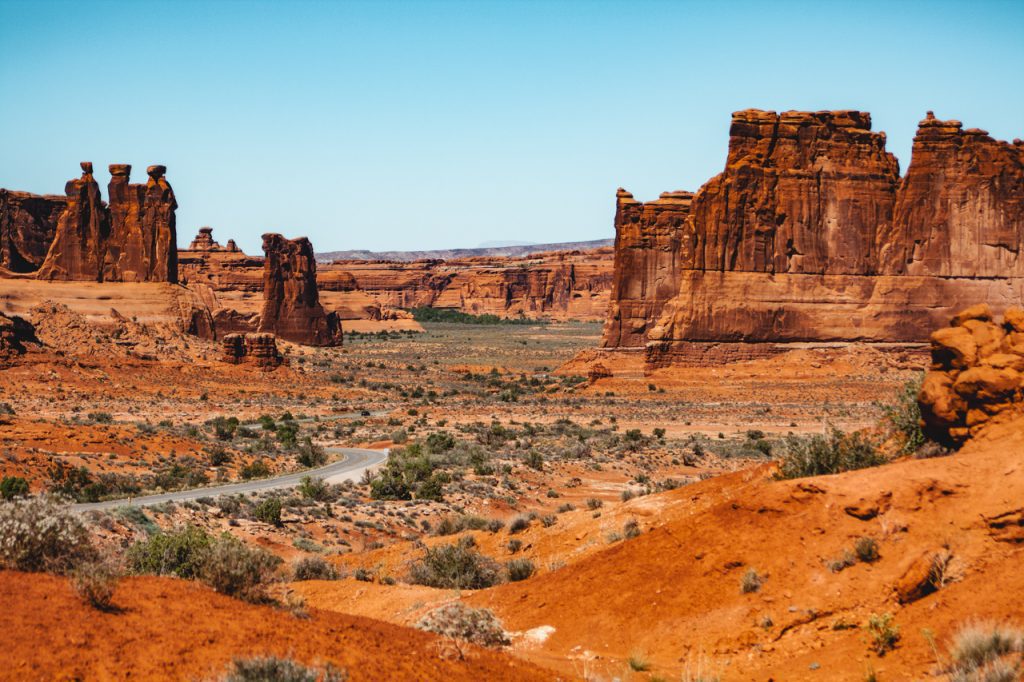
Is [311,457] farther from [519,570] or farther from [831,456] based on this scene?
[831,456]

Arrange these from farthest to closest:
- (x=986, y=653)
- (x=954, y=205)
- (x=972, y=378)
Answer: (x=954, y=205) → (x=972, y=378) → (x=986, y=653)

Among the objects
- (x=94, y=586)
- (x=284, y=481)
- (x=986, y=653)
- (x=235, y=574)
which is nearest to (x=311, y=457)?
(x=284, y=481)

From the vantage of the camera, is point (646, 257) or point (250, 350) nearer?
point (646, 257)

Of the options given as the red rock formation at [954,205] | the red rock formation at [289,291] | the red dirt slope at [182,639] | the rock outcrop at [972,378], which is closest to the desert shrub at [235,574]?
the red dirt slope at [182,639]

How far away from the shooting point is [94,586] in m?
7.95

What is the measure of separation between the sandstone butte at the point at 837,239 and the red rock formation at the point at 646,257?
4368mm

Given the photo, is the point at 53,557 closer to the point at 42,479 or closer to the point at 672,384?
the point at 42,479

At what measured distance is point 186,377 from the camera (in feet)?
190

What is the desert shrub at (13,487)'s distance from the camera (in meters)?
22.8

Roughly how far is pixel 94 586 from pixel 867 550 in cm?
734

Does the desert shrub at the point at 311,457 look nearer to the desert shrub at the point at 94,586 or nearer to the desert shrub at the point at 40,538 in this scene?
the desert shrub at the point at 40,538

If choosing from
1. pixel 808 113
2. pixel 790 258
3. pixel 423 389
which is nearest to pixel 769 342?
pixel 790 258

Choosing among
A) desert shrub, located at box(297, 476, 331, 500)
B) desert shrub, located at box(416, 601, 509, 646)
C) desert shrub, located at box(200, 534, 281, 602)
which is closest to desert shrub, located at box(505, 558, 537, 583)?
desert shrub, located at box(416, 601, 509, 646)

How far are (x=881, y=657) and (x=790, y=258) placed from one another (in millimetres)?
50055
